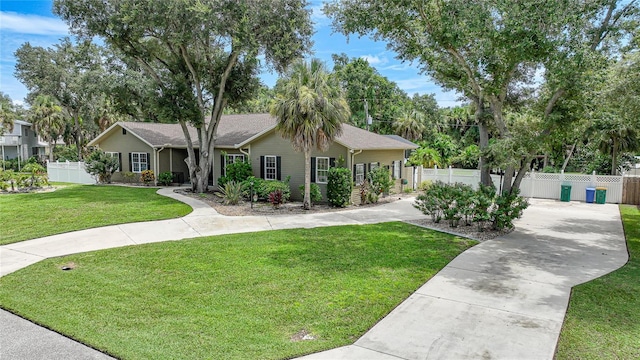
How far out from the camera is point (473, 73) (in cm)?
1212

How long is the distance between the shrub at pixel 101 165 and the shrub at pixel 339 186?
627 inches

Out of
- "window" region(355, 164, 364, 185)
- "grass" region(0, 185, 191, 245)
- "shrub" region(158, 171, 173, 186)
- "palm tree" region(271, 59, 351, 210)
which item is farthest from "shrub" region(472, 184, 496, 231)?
"shrub" region(158, 171, 173, 186)

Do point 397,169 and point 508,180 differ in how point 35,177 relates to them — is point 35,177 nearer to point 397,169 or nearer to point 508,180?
point 397,169

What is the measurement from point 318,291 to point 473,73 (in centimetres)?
886

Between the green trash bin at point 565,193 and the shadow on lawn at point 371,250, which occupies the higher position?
the green trash bin at point 565,193

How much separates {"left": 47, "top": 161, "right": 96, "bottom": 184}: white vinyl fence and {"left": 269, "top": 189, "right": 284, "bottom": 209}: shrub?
16579 millimetres

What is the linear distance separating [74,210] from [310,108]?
380 inches

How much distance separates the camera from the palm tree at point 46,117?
37062mm

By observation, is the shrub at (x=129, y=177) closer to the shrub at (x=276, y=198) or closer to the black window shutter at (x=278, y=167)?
the black window shutter at (x=278, y=167)

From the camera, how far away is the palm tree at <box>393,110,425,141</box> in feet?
113

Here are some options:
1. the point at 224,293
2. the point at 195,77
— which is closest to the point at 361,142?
the point at 195,77

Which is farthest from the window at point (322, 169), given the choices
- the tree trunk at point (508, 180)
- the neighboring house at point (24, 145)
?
the neighboring house at point (24, 145)

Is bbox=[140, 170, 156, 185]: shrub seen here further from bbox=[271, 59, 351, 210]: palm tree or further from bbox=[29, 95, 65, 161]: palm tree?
bbox=[29, 95, 65, 161]: palm tree

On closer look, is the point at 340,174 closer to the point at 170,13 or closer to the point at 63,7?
the point at 170,13
